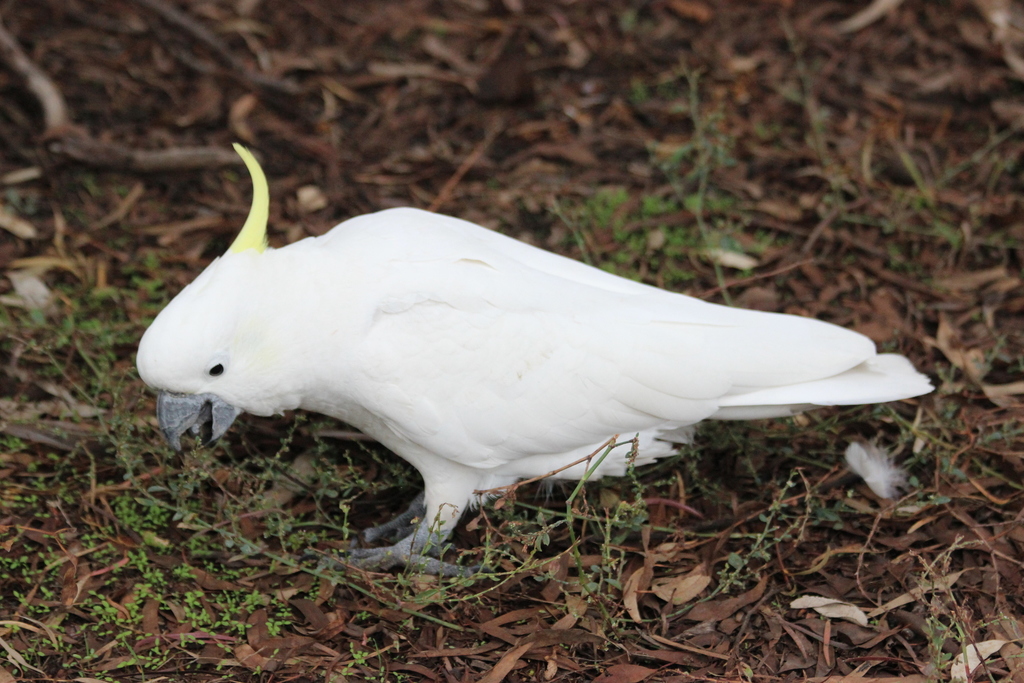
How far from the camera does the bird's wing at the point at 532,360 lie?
2.54 m

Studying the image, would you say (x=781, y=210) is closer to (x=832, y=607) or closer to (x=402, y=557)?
(x=832, y=607)

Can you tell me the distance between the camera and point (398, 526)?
3023 millimetres

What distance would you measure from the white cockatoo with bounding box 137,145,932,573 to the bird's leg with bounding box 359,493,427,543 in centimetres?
27

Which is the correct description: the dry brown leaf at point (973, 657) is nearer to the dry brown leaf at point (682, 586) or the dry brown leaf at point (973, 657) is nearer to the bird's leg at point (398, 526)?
the dry brown leaf at point (682, 586)

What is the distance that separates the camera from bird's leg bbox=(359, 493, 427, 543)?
2990 mm

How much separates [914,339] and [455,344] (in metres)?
1.98

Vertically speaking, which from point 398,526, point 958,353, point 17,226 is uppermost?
point 958,353

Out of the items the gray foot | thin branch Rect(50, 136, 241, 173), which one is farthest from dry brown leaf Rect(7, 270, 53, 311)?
the gray foot

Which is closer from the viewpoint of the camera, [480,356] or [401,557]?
[480,356]

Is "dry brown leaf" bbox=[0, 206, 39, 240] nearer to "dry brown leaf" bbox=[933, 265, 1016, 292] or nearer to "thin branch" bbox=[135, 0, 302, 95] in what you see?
"thin branch" bbox=[135, 0, 302, 95]

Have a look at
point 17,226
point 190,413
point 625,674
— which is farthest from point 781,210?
point 17,226

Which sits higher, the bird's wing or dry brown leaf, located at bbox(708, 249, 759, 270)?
the bird's wing

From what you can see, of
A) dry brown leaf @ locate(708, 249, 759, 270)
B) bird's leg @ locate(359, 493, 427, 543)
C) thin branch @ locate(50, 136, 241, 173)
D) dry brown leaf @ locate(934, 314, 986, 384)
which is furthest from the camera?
thin branch @ locate(50, 136, 241, 173)

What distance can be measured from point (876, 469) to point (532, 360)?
50.7 inches
